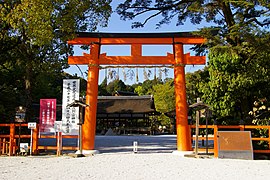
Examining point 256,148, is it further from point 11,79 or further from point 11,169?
point 11,79

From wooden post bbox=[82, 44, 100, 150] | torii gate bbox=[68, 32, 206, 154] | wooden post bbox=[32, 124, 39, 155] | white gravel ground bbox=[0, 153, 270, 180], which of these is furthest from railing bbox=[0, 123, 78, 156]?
white gravel ground bbox=[0, 153, 270, 180]

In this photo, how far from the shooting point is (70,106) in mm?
9977

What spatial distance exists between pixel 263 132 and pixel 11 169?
26.8ft

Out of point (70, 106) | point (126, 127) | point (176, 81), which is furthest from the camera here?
point (126, 127)

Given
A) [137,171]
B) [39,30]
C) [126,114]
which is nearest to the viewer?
[137,171]

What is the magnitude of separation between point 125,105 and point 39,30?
19.0 m

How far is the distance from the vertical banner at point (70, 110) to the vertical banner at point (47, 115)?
0.43 metres

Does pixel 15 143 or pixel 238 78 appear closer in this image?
pixel 238 78

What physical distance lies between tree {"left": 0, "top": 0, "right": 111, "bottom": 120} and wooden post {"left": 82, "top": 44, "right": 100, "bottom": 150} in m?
1.17

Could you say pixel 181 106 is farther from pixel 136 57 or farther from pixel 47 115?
pixel 47 115

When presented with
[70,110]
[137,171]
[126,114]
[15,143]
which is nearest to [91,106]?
[70,110]

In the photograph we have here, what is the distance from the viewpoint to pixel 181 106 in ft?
34.2

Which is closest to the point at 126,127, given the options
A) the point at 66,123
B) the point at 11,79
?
the point at 11,79

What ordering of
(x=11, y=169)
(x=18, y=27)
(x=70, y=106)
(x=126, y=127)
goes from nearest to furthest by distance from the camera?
(x=11, y=169) < (x=18, y=27) < (x=70, y=106) < (x=126, y=127)
